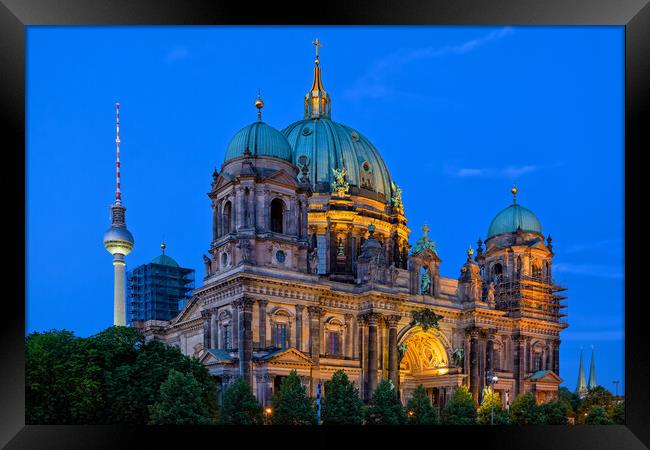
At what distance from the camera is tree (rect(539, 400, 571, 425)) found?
50.2 meters

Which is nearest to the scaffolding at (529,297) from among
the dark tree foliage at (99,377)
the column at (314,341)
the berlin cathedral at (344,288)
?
the berlin cathedral at (344,288)

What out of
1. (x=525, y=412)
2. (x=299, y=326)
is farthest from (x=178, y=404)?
(x=525, y=412)

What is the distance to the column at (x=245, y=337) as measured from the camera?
46.3 meters

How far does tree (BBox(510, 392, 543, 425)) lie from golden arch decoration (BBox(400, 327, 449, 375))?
7.57 metres

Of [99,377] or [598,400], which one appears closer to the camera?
[99,377]

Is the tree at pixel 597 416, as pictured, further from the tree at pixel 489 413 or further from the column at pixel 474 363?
the column at pixel 474 363

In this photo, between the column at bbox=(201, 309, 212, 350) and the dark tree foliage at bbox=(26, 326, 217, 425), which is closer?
the dark tree foliage at bbox=(26, 326, 217, 425)

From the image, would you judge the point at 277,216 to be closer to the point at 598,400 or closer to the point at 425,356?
the point at 425,356

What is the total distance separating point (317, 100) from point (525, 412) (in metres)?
35.5

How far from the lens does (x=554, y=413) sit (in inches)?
1996

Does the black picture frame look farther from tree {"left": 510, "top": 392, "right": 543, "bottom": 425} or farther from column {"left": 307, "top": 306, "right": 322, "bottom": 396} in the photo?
tree {"left": 510, "top": 392, "right": 543, "bottom": 425}

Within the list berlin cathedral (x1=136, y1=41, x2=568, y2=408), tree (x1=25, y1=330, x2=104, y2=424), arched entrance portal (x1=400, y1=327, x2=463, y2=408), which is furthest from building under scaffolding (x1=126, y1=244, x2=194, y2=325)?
tree (x1=25, y1=330, x2=104, y2=424)

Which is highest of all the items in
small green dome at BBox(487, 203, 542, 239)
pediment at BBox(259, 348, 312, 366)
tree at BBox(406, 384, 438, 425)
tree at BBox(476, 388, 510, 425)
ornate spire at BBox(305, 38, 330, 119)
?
ornate spire at BBox(305, 38, 330, 119)
